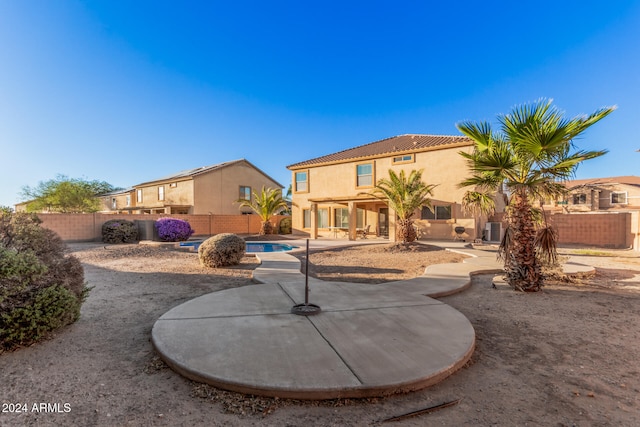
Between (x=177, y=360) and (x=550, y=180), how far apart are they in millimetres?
7816

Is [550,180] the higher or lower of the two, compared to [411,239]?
higher

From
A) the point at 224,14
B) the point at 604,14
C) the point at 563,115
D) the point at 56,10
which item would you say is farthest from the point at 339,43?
the point at 563,115

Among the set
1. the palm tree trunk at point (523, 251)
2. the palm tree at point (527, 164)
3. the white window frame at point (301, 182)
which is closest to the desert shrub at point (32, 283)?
the palm tree at point (527, 164)

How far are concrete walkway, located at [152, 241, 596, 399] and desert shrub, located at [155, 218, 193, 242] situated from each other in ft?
49.5

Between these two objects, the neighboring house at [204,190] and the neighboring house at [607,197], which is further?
the neighboring house at [607,197]

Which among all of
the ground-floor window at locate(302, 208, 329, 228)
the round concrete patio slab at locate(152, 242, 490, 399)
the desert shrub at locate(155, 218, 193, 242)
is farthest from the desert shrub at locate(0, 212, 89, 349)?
the ground-floor window at locate(302, 208, 329, 228)

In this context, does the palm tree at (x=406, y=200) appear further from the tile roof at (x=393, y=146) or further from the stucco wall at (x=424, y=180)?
the tile roof at (x=393, y=146)

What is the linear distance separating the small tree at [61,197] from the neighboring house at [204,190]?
450 centimetres

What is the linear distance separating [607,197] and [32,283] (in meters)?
46.6

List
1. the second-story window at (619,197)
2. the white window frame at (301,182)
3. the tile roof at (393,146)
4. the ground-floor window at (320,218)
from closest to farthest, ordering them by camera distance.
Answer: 1. the tile roof at (393,146)
2. the ground-floor window at (320,218)
3. the white window frame at (301,182)
4. the second-story window at (619,197)

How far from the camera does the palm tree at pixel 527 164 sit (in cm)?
580

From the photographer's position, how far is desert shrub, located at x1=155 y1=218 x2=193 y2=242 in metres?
18.4

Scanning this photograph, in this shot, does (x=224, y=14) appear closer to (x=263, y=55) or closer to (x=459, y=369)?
(x=263, y=55)

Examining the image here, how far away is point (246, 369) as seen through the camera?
2.75m
